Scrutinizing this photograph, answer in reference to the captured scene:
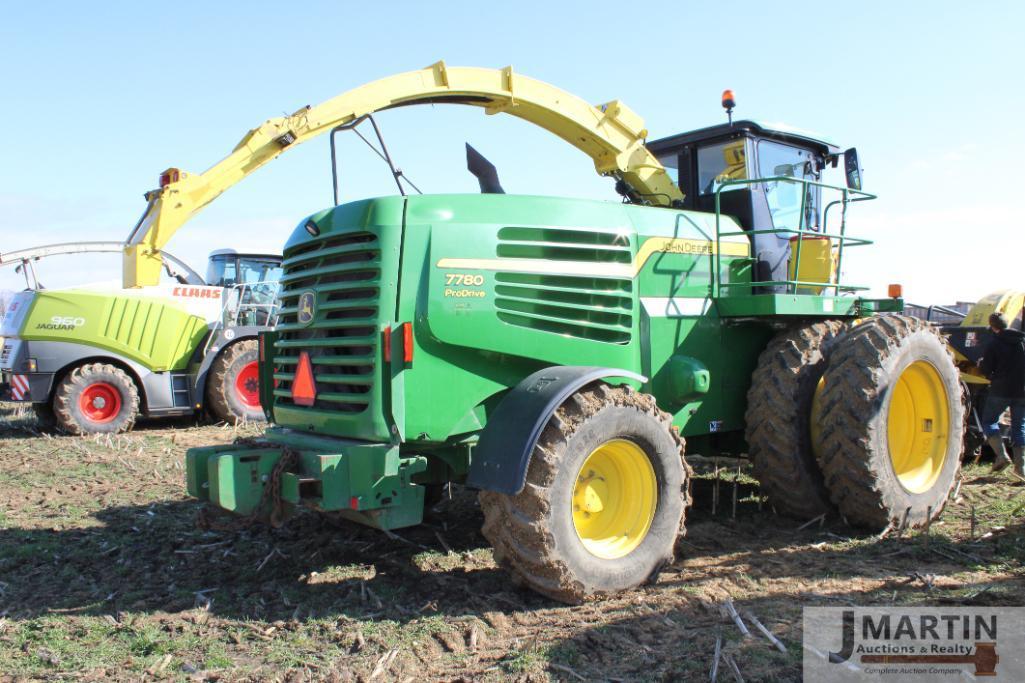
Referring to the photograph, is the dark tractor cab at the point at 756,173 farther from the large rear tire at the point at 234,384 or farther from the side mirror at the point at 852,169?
the large rear tire at the point at 234,384

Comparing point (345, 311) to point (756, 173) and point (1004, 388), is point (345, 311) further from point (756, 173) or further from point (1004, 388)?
point (1004, 388)

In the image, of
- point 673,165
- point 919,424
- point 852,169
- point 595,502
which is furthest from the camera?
point 673,165

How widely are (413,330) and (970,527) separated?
4181mm

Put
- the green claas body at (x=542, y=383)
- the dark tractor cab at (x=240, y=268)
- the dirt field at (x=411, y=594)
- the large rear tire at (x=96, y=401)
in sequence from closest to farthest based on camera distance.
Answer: the dirt field at (x=411, y=594) < the green claas body at (x=542, y=383) < the large rear tire at (x=96, y=401) < the dark tractor cab at (x=240, y=268)

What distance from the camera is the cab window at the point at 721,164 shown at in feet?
20.9

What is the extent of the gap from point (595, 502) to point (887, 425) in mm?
2273

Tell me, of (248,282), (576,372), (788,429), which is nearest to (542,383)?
(576,372)

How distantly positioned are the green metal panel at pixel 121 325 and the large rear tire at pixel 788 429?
847 cm

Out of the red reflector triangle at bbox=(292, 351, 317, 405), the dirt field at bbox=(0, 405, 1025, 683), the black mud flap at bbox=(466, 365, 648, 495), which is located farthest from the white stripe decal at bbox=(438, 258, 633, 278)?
the dirt field at bbox=(0, 405, 1025, 683)

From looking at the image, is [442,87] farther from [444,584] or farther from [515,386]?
[444,584]

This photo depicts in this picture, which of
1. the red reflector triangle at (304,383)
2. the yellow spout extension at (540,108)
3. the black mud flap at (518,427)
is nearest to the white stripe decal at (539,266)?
the black mud flap at (518,427)

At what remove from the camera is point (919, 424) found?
20.5 ft

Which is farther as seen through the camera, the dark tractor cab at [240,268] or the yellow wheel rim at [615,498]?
the dark tractor cab at [240,268]

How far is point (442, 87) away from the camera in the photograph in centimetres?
651
